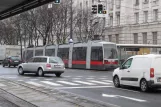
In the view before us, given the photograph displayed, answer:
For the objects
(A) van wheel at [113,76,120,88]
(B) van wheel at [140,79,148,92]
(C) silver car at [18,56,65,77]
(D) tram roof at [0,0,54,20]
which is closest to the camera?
(D) tram roof at [0,0,54,20]

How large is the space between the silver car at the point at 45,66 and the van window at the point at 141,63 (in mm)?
10560

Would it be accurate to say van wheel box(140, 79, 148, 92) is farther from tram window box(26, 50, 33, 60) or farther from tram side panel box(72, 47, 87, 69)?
tram window box(26, 50, 33, 60)

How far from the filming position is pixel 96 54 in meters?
38.1

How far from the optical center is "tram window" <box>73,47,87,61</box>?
4071 cm

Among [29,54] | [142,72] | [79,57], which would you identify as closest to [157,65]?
[142,72]

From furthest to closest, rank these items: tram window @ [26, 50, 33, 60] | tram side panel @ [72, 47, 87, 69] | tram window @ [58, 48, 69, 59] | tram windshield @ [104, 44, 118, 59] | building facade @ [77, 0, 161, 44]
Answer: building facade @ [77, 0, 161, 44], tram window @ [26, 50, 33, 60], tram window @ [58, 48, 69, 59], tram side panel @ [72, 47, 87, 69], tram windshield @ [104, 44, 118, 59]

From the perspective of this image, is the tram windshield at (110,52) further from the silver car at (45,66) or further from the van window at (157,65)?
the van window at (157,65)

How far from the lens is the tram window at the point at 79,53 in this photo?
40709 mm

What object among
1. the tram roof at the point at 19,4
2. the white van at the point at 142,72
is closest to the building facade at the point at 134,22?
the white van at the point at 142,72

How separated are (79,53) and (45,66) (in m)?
16.1

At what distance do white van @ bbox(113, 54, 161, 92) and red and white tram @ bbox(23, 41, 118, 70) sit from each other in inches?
763

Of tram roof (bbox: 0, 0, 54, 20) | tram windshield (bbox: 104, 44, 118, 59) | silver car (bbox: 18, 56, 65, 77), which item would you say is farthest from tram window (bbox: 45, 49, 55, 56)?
tram roof (bbox: 0, 0, 54, 20)

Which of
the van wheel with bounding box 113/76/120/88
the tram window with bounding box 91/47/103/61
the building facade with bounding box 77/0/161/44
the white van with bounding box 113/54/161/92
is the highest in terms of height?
the building facade with bounding box 77/0/161/44

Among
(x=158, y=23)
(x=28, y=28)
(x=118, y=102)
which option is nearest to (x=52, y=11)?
(x=28, y=28)
